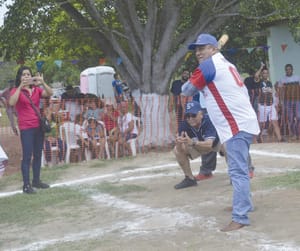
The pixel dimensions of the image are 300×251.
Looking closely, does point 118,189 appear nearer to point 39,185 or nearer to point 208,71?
point 39,185

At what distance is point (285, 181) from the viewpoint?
26.2 feet

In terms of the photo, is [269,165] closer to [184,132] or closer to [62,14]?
[184,132]

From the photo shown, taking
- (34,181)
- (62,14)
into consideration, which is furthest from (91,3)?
(34,181)

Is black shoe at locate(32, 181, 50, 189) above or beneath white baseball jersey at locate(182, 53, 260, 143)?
beneath

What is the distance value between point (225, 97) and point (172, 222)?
151cm

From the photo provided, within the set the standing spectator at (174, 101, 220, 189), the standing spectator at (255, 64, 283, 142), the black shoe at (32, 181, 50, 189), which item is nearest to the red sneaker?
the standing spectator at (174, 101, 220, 189)

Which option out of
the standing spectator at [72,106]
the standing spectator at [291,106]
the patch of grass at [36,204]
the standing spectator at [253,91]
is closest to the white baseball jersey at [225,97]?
the patch of grass at [36,204]

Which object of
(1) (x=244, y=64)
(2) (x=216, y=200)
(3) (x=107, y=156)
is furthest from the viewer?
(1) (x=244, y=64)

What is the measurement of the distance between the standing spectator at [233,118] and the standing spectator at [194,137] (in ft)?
6.08

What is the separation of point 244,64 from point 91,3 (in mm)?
12513

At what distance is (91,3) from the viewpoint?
44.0 feet

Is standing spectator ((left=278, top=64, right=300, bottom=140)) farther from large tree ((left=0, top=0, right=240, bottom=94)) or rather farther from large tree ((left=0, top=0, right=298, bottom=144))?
large tree ((left=0, top=0, right=240, bottom=94))

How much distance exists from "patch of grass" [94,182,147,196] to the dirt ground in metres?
0.13

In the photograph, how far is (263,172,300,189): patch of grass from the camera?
7.72m
